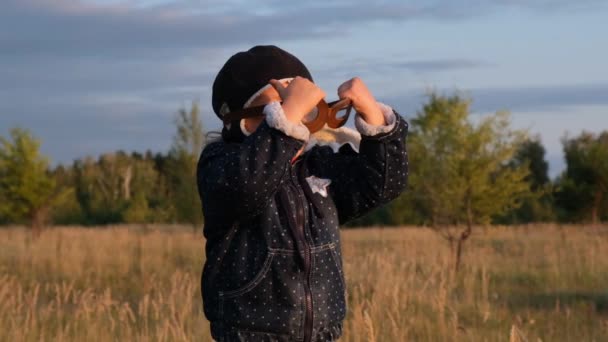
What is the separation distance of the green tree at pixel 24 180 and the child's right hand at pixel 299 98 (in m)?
23.0

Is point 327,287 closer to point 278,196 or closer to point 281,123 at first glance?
point 278,196

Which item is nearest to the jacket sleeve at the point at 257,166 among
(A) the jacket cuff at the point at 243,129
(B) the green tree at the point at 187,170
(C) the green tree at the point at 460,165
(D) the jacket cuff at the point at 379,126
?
Result: (A) the jacket cuff at the point at 243,129

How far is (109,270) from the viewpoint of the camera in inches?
484

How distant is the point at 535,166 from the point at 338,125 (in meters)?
41.3

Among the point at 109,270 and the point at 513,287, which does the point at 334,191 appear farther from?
the point at 109,270

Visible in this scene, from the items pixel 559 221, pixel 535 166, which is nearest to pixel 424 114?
pixel 559 221

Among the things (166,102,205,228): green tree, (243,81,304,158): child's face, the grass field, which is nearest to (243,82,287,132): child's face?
(243,81,304,158): child's face

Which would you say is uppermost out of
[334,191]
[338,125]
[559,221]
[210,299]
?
[338,125]

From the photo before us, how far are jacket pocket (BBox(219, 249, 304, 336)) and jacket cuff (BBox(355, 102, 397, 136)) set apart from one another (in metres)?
0.43

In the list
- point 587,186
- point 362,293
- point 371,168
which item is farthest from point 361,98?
point 587,186

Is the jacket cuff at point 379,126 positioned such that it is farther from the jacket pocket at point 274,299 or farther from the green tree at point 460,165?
the green tree at point 460,165

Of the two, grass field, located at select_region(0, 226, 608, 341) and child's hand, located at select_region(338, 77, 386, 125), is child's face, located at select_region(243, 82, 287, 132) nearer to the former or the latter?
child's hand, located at select_region(338, 77, 386, 125)

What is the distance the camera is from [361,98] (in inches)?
95.0

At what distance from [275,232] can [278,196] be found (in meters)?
0.12
